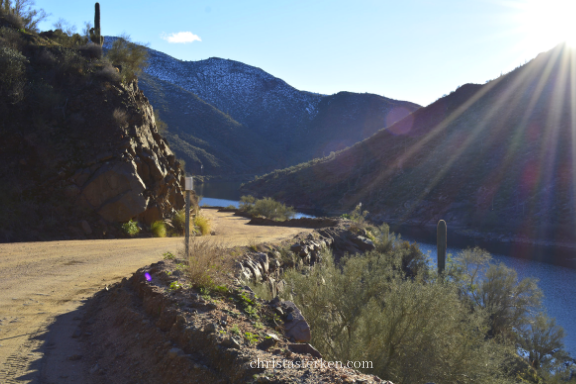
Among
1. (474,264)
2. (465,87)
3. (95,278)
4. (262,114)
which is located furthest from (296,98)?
(95,278)

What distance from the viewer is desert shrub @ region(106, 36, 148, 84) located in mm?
17178

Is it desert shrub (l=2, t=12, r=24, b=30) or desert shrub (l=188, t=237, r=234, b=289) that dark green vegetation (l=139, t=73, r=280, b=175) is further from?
desert shrub (l=188, t=237, r=234, b=289)

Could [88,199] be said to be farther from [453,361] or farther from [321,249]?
[453,361]

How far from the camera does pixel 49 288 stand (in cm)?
675

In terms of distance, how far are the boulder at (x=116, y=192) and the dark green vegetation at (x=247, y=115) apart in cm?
6069

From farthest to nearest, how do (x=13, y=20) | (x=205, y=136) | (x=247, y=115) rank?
1. (x=247, y=115)
2. (x=205, y=136)
3. (x=13, y=20)

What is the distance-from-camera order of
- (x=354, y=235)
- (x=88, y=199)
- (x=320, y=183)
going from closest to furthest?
(x=88, y=199), (x=354, y=235), (x=320, y=183)

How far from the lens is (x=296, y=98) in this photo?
116750mm

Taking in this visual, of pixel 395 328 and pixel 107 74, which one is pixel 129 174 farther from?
pixel 395 328

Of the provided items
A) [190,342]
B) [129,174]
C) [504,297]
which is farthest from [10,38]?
[504,297]

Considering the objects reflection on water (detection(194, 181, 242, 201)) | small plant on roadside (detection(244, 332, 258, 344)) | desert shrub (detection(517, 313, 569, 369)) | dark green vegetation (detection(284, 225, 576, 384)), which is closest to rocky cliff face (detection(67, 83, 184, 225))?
dark green vegetation (detection(284, 225, 576, 384))

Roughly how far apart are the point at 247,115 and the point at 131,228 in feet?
317

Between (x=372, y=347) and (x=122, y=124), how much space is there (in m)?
11.8

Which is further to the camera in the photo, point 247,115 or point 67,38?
point 247,115
